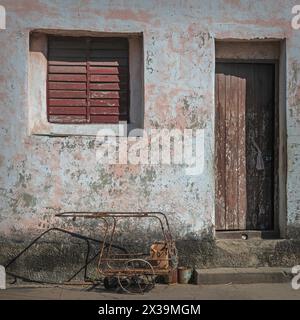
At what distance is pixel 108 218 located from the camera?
24.6ft

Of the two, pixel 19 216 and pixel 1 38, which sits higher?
pixel 1 38

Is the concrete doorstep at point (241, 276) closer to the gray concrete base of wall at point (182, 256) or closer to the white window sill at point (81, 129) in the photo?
the gray concrete base of wall at point (182, 256)

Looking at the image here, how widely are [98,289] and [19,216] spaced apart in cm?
138

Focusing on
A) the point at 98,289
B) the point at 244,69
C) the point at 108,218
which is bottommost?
the point at 98,289

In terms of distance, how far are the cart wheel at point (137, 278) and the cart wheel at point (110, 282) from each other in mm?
106

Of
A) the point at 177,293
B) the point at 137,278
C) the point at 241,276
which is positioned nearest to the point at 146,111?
the point at 137,278

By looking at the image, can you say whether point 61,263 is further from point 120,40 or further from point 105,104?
point 120,40

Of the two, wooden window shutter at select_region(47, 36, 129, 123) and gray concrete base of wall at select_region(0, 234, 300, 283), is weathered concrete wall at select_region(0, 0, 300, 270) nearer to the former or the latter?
gray concrete base of wall at select_region(0, 234, 300, 283)

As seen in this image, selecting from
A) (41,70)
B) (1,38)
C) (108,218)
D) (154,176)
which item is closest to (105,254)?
(108,218)

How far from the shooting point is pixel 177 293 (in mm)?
7027

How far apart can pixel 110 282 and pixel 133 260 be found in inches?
17.0

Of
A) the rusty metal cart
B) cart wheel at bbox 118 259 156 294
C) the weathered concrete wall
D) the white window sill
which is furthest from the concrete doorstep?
the white window sill

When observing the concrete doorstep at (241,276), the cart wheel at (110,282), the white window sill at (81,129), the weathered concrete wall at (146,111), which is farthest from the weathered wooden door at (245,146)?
the cart wheel at (110,282)

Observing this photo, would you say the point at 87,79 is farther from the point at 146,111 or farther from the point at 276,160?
the point at 276,160
